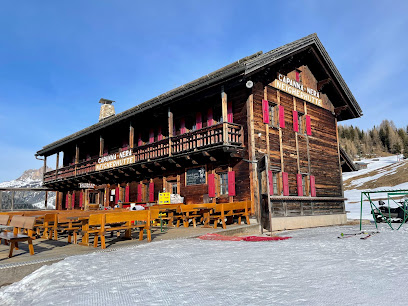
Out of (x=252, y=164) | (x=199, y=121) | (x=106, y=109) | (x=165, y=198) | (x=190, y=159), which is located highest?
(x=106, y=109)

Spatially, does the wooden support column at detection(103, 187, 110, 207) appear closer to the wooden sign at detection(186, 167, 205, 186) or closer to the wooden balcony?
the wooden balcony

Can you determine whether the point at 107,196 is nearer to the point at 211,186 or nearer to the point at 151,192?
the point at 151,192

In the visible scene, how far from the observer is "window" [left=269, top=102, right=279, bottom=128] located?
1562 cm

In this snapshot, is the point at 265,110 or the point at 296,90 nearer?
the point at 265,110

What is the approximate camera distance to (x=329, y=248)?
735 centimetres

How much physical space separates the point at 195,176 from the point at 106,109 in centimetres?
1748

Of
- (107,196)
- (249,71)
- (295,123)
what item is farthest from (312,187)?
(107,196)

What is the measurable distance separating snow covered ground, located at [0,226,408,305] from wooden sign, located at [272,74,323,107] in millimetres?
10325

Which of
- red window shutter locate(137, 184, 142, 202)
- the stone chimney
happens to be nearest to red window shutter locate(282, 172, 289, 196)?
red window shutter locate(137, 184, 142, 202)

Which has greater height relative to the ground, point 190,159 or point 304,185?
point 190,159

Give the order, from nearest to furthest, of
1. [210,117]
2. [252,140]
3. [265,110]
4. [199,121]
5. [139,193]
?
[252,140], [265,110], [210,117], [199,121], [139,193]

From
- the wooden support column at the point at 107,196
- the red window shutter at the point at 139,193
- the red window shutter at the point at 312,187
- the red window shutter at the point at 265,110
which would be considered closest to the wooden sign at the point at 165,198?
the red window shutter at the point at 139,193

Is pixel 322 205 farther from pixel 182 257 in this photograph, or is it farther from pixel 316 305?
pixel 316 305

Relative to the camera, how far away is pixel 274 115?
1577 centimetres
